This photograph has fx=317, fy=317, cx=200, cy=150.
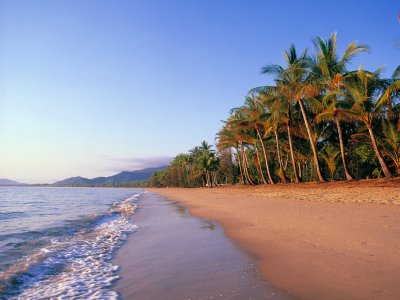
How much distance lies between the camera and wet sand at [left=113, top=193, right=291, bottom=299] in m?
4.14

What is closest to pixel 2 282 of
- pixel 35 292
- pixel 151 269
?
pixel 35 292

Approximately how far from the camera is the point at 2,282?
5277mm

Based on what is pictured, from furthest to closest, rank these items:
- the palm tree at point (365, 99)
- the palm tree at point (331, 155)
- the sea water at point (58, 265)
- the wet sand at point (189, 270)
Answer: the palm tree at point (331, 155)
the palm tree at point (365, 99)
the sea water at point (58, 265)
the wet sand at point (189, 270)

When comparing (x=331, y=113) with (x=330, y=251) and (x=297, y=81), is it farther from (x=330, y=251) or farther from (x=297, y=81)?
(x=330, y=251)

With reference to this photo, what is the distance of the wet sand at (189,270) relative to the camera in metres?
4.14

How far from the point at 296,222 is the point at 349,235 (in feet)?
7.91

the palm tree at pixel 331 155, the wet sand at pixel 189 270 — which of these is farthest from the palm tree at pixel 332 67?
the wet sand at pixel 189 270

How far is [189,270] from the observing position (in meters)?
5.29

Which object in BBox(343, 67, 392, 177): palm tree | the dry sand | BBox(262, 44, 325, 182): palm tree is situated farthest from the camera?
BBox(262, 44, 325, 182): palm tree

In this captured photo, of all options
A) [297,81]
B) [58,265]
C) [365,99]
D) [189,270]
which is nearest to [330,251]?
[189,270]

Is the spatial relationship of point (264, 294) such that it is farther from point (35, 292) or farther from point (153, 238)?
point (153, 238)

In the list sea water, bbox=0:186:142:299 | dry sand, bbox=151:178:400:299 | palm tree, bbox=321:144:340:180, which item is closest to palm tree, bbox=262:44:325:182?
palm tree, bbox=321:144:340:180

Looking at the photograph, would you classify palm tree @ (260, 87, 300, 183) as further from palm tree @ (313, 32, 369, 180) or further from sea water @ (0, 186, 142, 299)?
sea water @ (0, 186, 142, 299)

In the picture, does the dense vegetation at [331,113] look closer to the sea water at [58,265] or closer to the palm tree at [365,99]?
the palm tree at [365,99]
